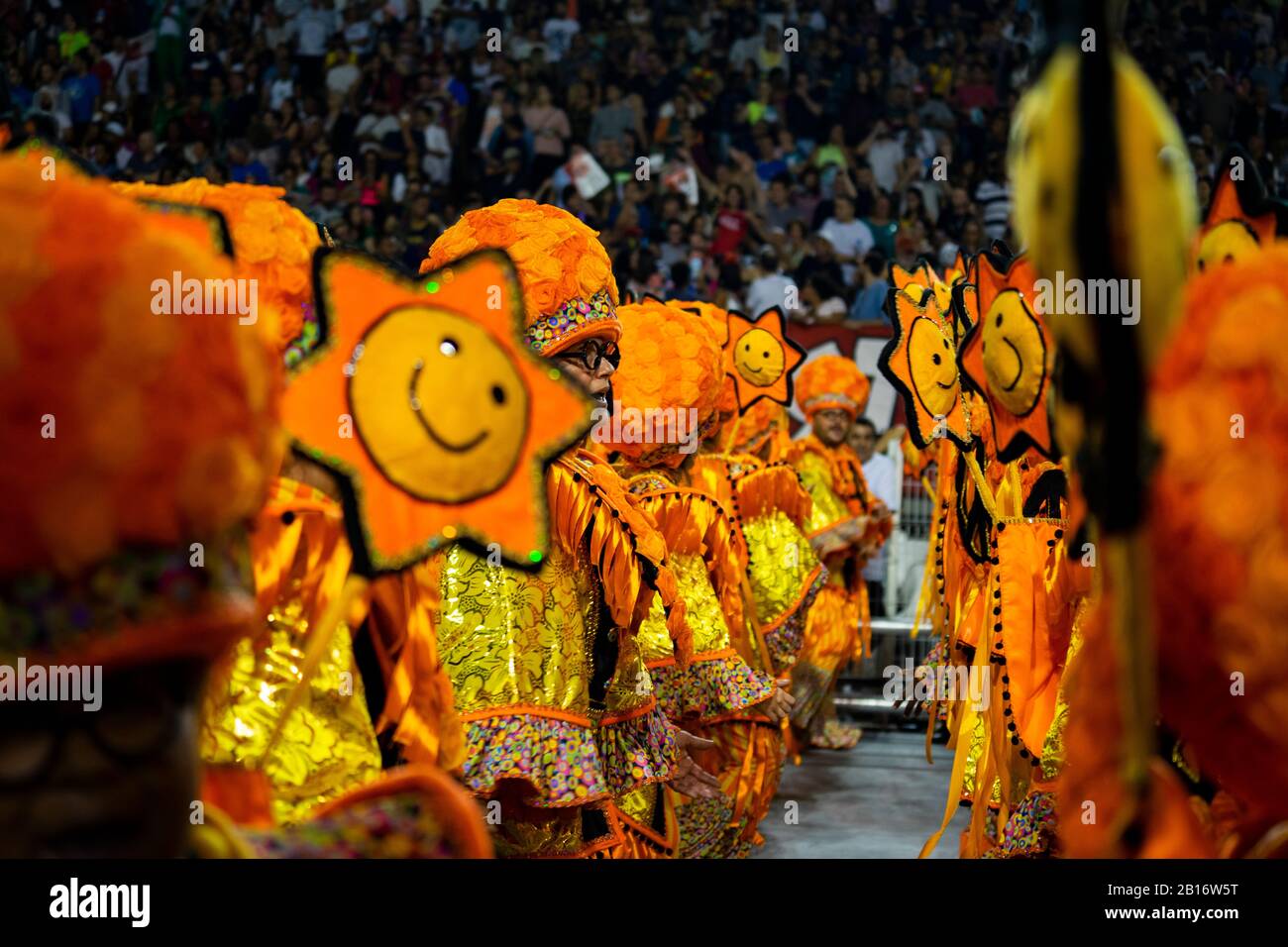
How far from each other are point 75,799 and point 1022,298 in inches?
68.8

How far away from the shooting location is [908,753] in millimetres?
8797

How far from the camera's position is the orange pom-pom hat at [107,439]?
44.2 inches

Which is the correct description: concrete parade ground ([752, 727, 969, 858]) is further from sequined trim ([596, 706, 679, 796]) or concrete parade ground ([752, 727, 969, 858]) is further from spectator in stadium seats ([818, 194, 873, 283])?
spectator in stadium seats ([818, 194, 873, 283])

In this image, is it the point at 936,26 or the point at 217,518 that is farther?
the point at 936,26

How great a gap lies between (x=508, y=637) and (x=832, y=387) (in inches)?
236

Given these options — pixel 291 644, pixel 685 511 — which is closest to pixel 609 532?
pixel 291 644

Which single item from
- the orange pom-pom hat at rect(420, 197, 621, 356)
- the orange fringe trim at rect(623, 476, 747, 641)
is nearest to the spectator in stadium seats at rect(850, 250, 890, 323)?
the orange fringe trim at rect(623, 476, 747, 641)

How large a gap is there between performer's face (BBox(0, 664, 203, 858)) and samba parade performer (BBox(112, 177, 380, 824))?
0.80 metres

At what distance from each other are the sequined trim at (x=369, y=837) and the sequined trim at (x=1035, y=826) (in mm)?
2348

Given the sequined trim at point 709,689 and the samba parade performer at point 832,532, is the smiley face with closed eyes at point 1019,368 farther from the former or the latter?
the samba parade performer at point 832,532

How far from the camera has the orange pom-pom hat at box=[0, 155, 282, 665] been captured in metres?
1.12
